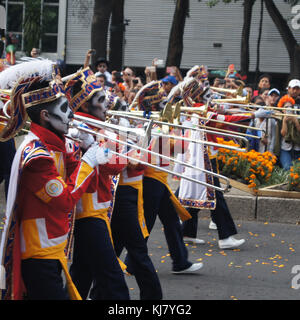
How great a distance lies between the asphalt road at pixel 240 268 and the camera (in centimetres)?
612

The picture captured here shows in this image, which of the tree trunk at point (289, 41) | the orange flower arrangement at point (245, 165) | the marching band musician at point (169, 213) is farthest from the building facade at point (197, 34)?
the marching band musician at point (169, 213)

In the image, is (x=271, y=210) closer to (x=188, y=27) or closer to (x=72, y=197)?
(x=72, y=197)

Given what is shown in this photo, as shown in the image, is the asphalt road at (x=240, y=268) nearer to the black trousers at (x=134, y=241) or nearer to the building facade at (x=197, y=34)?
the black trousers at (x=134, y=241)

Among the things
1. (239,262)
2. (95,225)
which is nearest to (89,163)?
(95,225)

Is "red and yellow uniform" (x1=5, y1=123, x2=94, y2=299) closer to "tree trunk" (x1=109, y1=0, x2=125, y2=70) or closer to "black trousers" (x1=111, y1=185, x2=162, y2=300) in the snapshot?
Result: "black trousers" (x1=111, y1=185, x2=162, y2=300)

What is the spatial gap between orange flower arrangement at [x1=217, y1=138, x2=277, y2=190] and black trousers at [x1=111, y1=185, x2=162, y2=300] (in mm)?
4503

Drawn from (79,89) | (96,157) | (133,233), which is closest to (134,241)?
(133,233)

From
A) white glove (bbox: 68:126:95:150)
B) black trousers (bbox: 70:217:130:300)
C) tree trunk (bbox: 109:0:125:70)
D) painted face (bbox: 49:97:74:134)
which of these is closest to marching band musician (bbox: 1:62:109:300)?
painted face (bbox: 49:97:74:134)

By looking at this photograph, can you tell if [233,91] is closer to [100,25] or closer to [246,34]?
[100,25]

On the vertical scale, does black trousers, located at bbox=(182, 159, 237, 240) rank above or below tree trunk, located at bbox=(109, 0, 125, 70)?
below

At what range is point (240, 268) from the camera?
7.01 metres

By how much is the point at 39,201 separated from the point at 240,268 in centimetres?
341

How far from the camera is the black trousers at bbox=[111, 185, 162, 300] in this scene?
5.35 metres

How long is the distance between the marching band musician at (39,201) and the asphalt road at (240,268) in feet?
6.32
